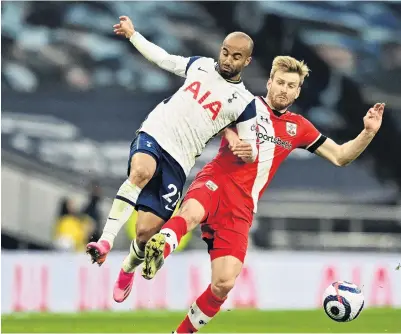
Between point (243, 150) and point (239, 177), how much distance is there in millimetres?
618

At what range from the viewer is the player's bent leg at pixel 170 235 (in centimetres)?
895

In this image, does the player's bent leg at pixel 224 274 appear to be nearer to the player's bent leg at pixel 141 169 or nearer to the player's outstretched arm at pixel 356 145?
the player's bent leg at pixel 141 169

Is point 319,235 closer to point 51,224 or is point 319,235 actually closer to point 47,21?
point 51,224

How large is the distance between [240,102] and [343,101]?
675 inches

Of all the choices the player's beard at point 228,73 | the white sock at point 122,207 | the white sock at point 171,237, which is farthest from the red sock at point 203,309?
the player's beard at point 228,73

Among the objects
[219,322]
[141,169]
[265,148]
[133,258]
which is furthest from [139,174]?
[219,322]

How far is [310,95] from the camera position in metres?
26.8

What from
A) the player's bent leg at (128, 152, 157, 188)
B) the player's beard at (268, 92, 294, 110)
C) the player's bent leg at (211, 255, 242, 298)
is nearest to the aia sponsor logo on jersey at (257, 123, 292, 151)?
the player's beard at (268, 92, 294, 110)

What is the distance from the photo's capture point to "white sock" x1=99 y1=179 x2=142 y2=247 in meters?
9.57

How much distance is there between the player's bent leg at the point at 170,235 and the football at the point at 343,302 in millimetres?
1493

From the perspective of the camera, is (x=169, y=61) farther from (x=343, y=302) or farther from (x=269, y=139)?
(x=343, y=302)

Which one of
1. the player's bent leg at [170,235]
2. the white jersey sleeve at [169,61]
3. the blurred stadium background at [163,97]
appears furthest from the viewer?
the blurred stadium background at [163,97]

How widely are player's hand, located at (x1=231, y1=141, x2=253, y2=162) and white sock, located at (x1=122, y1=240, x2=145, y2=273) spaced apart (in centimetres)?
124

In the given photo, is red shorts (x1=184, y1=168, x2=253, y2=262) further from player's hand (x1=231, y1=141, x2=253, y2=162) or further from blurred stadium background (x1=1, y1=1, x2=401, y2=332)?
blurred stadium background (x1=1, y1=1, x2=401, y2=332)
